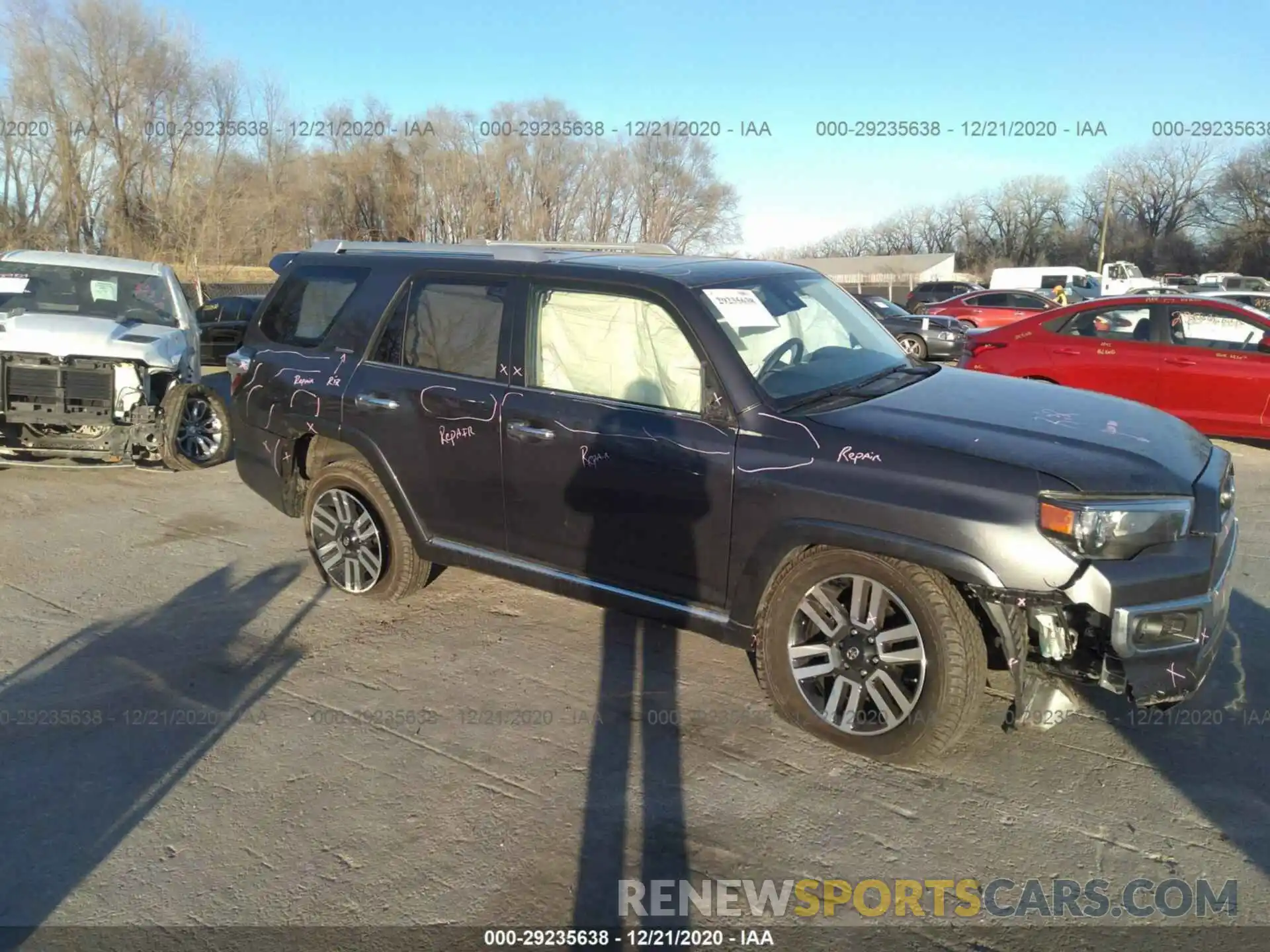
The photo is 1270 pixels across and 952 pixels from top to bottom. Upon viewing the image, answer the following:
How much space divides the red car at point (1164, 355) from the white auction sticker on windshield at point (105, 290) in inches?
341

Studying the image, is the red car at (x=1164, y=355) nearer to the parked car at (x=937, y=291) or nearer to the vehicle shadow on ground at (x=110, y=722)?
the vehicle shadow on ground at (x=110, y=722)

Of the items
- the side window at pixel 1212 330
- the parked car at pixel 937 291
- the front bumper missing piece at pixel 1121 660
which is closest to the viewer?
the front bumper missing piece at pixel 1121 660

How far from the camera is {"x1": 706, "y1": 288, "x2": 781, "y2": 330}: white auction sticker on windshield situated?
4.11 m

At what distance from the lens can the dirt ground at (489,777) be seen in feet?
9.78

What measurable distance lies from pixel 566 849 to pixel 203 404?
714 cm

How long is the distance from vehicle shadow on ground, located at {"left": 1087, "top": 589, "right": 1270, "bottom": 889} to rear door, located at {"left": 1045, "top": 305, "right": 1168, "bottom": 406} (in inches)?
206

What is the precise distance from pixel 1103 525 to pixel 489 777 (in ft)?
7.90

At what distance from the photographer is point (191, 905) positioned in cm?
287

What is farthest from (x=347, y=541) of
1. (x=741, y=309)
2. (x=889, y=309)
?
(x=889, y=309)

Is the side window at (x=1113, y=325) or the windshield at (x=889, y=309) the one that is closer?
the side window at (x=1113, y=325)

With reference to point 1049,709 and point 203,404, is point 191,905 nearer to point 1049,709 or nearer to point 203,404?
point 1049,709

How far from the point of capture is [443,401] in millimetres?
4723

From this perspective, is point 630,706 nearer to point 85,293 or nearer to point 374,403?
point 374,403

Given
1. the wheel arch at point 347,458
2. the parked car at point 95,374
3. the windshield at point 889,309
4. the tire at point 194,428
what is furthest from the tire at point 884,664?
the windshield at point 889,309
